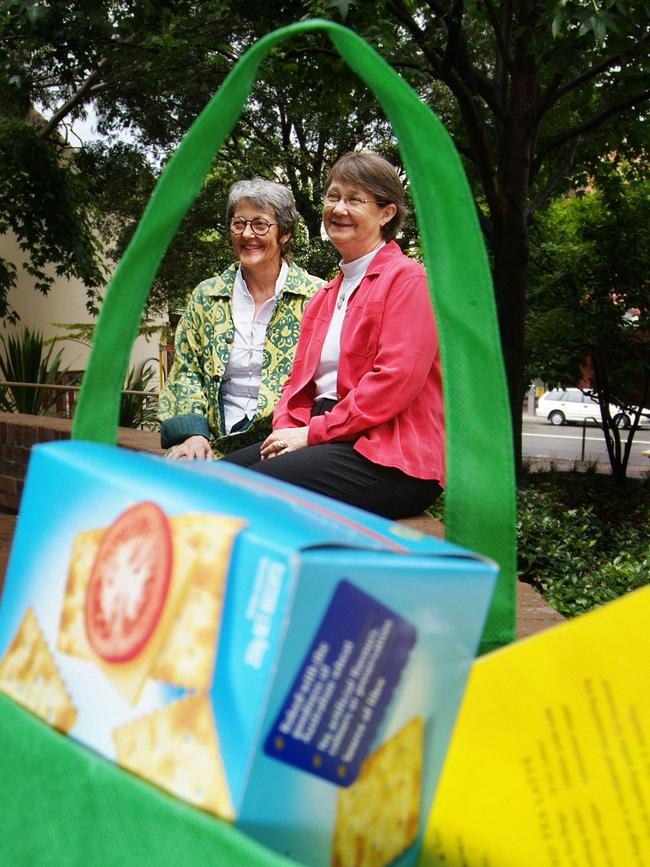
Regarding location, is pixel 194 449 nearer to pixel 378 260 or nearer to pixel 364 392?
pixel 364 392

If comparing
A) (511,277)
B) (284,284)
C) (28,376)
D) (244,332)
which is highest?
(511,277)

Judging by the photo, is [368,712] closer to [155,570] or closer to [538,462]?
[155,570]

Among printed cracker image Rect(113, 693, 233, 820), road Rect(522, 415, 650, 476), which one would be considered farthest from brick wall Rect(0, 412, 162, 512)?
road Rect(522, 415, 650, 476)

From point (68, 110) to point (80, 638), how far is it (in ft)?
52.3

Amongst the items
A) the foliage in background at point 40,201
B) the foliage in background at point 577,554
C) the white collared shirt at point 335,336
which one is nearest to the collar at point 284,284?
→ the white collared shirt at point 335,336

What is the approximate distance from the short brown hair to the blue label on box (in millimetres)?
2744

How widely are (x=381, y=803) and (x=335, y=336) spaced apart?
2.38 metres

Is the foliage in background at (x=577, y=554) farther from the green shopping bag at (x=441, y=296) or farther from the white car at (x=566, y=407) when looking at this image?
the white car at (x=566, y=407)

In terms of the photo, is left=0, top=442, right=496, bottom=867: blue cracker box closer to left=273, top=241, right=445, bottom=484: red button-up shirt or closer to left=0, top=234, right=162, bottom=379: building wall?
left=273, top=241, right=445, bottom=484: red button-up shirt

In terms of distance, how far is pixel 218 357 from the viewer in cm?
346

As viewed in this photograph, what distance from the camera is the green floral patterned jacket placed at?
340 centimetres

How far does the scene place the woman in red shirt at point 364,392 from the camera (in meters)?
2.63

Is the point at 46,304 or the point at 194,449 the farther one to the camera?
the point at 46,304

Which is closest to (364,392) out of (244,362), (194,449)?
(194,449)
